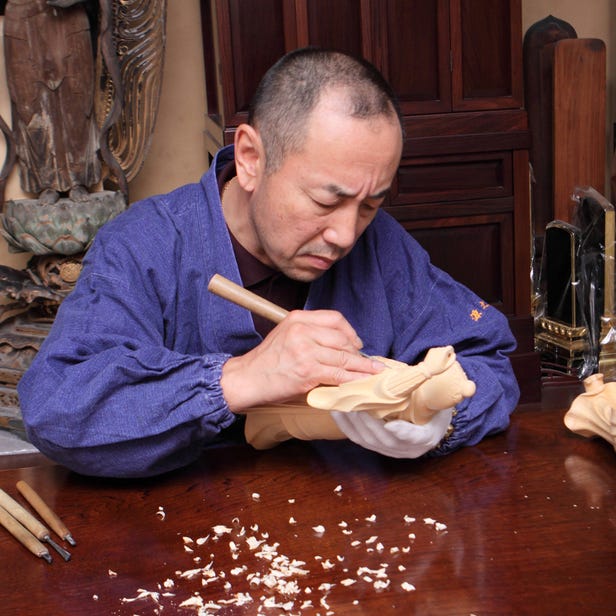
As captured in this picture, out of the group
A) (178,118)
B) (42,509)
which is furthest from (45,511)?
(178,118)

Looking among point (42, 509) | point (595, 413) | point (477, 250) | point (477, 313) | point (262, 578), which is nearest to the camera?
point (262, 578)

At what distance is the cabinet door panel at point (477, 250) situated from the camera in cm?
343

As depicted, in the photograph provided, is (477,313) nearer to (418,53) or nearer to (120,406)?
(120,406)

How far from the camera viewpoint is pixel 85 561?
124 centimetres

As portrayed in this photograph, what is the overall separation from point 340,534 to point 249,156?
75 centimetres

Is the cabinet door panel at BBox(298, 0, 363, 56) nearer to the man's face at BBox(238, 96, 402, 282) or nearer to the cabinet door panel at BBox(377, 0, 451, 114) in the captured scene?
the cabinet door panel at BBox(377, 0, 451, 114)

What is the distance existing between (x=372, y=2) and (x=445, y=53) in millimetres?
314

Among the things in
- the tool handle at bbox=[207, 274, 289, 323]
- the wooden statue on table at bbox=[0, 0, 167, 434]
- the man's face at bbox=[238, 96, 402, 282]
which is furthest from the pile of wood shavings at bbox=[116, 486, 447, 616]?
the wooden statue on table at bbox=[0, 0, 167, 434]

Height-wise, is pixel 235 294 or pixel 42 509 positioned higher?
pixel 235 294

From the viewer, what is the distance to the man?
1449 millimetres

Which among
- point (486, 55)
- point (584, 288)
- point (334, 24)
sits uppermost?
point (334, 24)

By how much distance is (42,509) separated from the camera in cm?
138

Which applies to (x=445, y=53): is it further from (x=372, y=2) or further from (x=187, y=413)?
(x=187, y=413)

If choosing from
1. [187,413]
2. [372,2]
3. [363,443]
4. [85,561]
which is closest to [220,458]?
[187,413]
